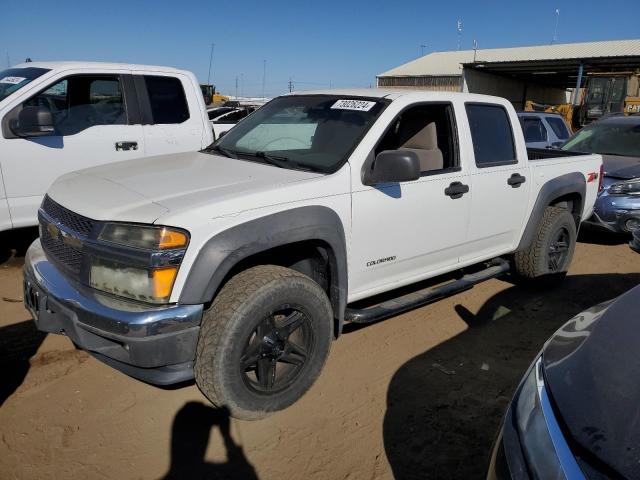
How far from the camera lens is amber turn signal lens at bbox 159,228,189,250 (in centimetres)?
242

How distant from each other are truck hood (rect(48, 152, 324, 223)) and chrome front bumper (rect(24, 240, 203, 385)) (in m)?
0.43

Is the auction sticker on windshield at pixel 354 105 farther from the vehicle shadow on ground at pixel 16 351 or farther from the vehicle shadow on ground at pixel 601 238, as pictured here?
the vehicle shadow on ground at pixel 601 238

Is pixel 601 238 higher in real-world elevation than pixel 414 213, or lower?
lower

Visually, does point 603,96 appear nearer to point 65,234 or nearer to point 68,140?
point 68,140

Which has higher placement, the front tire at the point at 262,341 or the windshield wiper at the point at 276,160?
the windshield wiper at the point at 276,160

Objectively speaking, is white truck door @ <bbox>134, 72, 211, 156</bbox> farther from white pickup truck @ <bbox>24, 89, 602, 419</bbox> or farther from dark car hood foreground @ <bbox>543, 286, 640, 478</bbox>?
dark car hood foreground @ <bbox>543, 286, 640, 478</bbox>

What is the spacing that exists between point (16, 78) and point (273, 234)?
157 inches

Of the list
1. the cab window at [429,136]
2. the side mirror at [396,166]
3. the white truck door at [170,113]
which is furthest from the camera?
the white truck door at [170,113]

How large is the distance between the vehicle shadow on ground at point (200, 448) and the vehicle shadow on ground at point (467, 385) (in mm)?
789

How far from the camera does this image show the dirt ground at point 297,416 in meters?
2.56


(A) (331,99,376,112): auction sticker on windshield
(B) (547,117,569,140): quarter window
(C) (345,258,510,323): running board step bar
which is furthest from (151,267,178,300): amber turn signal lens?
(B) (547,117,569,140): quarter window

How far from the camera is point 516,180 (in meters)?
4.23

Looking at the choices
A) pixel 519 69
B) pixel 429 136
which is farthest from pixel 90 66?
pixel 519 69

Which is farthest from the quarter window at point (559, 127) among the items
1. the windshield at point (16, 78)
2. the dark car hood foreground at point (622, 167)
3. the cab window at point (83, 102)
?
the windshield at point (16, 78)
